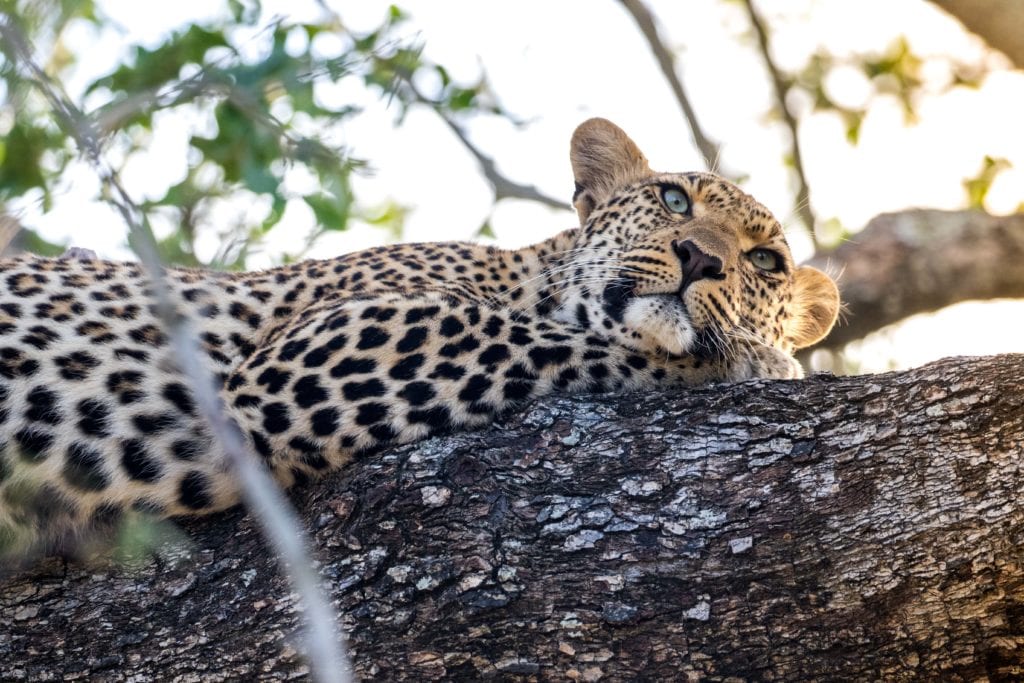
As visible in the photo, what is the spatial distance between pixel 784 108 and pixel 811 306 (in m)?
3.24

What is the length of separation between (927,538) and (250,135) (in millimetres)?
3261

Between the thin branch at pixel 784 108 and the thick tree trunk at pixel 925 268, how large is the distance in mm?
404

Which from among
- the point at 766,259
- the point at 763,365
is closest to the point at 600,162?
the point at 766,259

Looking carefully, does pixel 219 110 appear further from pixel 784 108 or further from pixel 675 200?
pixel 784 108

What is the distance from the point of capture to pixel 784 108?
1005cm

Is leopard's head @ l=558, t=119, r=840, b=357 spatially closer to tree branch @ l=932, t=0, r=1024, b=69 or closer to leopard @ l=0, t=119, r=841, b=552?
leopard @ l=0, t=119, r=841, b=552

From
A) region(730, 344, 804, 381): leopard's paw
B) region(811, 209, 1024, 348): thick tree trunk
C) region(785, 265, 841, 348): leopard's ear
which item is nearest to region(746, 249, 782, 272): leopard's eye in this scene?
region(785, 265, 841, 348): leopard's ear

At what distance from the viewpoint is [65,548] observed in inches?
187

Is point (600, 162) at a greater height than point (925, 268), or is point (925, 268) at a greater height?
point (600, 162)

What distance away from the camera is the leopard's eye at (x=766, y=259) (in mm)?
6672

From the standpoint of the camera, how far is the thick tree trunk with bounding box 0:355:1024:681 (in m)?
3.84

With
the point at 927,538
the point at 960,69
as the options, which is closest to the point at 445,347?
the point at 927,538

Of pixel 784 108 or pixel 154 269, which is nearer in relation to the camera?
pixel 154 269

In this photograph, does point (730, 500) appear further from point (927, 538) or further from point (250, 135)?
point (250, 135)
